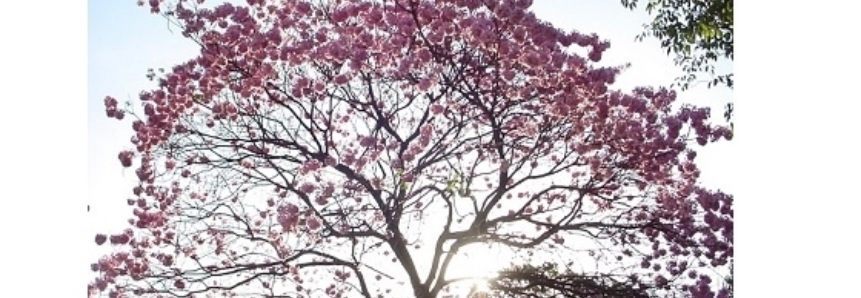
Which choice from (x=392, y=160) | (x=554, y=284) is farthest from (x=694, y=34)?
(x=392, y=160)

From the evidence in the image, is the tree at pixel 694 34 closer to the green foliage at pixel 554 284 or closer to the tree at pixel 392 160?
the tree at pixel 392 160

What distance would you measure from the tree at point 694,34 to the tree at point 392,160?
109 millimetres

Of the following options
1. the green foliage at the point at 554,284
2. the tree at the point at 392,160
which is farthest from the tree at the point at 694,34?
the green foliage at the point at 554,284

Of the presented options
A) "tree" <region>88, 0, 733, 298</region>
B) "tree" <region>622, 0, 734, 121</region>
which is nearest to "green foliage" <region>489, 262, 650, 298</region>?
"tree" <region>88, 0, 733, 298</region>

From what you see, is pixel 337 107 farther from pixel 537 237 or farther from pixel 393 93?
pixel 537 237

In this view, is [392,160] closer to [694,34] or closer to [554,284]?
[554,284]

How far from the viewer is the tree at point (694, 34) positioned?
2623 millimetres

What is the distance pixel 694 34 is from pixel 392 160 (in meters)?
0.92

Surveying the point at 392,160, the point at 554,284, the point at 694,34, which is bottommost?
the point at 554,284

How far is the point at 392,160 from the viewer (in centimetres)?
283

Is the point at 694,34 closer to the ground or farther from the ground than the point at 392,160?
farther from the ground

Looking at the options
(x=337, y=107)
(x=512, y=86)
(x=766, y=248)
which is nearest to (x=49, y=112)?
(x=337, y=107)

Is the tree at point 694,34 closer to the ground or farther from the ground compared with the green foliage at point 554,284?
farther from the ground

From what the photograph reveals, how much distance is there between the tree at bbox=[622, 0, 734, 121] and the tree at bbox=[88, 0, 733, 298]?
0.11m
